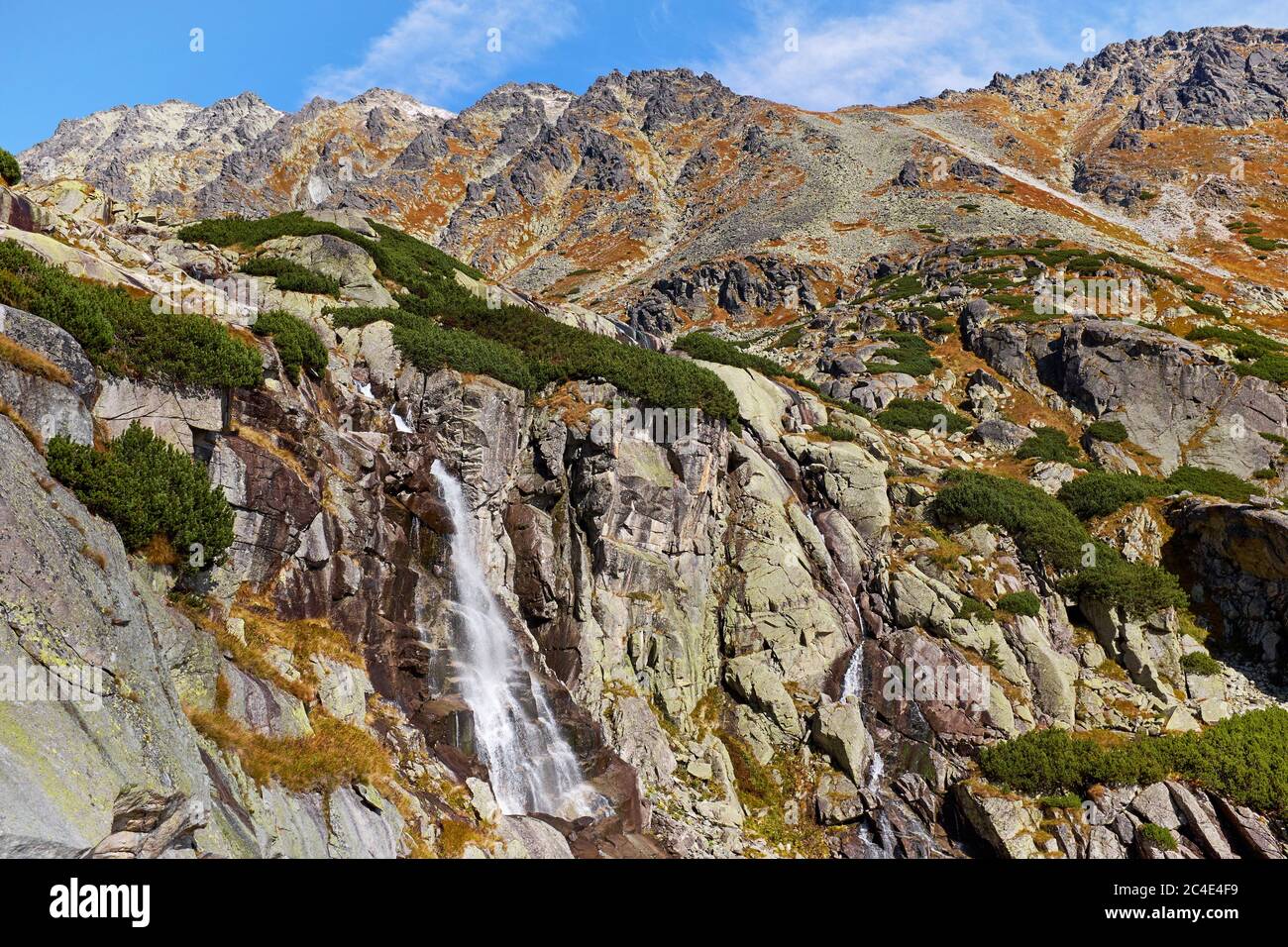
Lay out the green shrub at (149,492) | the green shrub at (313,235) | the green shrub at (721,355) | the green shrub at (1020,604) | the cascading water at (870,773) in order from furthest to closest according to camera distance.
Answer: the green shrub at (721,355) → the green shrub at (313,235) → the green shrub at (1020,604) → the cascading water at (870,773) → the green shrub at (149,492)

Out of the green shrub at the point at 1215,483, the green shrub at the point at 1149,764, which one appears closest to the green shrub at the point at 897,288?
the green shrub at the point at 1215,483

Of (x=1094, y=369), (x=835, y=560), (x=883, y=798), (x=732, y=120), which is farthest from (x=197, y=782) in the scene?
(x=732, y=120)

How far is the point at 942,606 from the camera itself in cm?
2656

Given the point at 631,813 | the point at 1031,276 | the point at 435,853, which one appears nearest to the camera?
the point at 435,853

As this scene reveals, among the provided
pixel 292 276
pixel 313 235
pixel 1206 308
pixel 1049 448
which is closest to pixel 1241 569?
pixel 1049 448

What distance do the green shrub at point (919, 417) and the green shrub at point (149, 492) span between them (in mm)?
37879

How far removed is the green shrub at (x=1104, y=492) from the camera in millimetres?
34375

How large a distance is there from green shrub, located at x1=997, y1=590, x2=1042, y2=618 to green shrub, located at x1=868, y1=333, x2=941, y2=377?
28.1m

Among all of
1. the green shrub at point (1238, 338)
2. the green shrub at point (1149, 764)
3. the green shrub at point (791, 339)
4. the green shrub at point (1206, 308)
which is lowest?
the green shrub at point (1149, 764)

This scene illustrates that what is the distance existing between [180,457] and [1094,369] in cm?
5289

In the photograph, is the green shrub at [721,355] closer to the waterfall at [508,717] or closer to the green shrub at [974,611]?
the green shrub at [974,611]

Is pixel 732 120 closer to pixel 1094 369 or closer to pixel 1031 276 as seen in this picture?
pixel 1031 276

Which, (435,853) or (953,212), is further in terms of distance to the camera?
Result: (953,212)

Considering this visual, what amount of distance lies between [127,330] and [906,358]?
167ft
